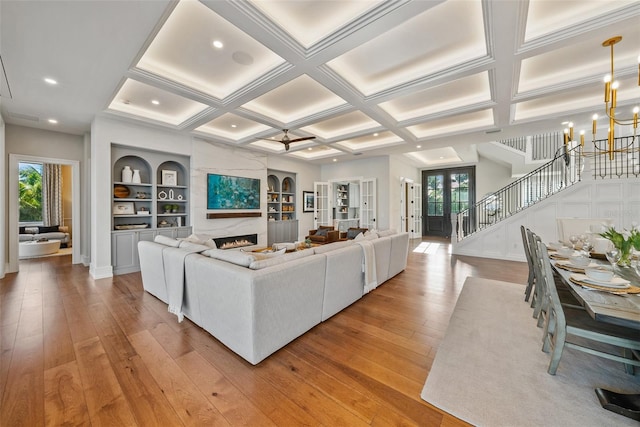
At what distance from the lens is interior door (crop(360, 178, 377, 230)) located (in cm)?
766

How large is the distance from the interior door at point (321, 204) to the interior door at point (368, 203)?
128cm

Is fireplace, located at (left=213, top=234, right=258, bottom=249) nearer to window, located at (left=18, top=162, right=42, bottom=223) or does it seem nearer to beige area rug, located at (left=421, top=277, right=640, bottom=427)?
beige area rug, located at (left=421, top=277, right=640, bottom=427)

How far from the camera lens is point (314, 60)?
2707mm

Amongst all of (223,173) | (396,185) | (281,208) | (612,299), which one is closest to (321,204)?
(281,208)

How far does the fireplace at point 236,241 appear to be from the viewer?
5.86m

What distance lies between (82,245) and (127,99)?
144 inches

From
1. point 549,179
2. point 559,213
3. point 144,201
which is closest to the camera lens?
point 559,213

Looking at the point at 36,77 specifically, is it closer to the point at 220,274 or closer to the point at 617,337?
the point at 220,274

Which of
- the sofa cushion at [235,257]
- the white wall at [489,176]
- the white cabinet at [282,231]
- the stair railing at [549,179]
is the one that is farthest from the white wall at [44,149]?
the white wall at [489,176]

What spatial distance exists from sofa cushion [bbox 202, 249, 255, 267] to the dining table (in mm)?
2294

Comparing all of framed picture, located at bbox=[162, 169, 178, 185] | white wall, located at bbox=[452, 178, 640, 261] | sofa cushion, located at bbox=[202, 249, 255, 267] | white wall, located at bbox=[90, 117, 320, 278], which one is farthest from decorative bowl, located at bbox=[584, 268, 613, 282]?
framed picture, located at bbox=[162, 169, 178, 185]

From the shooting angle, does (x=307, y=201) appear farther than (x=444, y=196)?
No

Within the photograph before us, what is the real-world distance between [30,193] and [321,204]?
9337mm

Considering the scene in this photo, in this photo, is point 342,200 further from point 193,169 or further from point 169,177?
point 169,177
